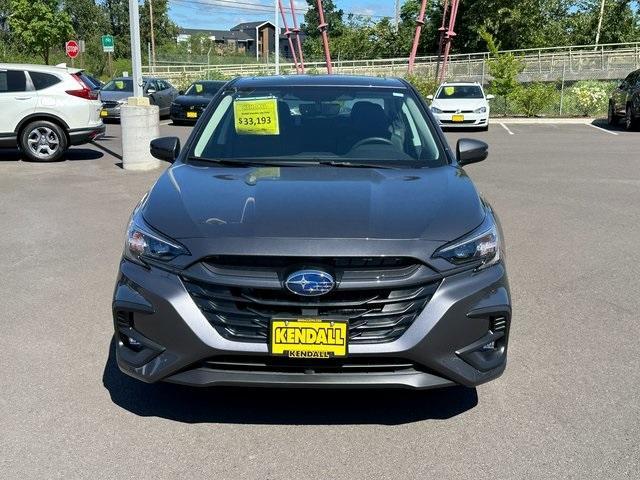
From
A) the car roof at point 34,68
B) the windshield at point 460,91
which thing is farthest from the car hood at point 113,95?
the windshield at point 460,91

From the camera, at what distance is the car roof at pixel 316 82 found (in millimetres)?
5035

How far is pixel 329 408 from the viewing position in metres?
3.67

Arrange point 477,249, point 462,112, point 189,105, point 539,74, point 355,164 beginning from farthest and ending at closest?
point 539,74, point 189,105, point 462,112, point 355,164, point 477,249

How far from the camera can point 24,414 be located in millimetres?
3600

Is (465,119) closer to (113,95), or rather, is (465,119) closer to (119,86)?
(113,95)

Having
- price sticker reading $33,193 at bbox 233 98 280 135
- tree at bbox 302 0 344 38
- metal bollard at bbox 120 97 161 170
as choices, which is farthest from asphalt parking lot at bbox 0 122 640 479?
tree at bbox 302 0 344 38

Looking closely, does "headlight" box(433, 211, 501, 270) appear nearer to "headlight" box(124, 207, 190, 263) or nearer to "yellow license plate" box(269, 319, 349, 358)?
"yellow license plate" box(269, 319, 349, 358)

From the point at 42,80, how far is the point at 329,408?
11295 millimetres

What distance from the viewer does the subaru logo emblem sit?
122 inches

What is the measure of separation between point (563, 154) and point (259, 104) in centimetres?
1215

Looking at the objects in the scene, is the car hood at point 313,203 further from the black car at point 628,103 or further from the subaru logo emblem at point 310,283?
the black car at point 628,103

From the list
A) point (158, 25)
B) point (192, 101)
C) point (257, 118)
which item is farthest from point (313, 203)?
point (158, 25)

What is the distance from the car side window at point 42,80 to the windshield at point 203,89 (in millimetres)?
9765

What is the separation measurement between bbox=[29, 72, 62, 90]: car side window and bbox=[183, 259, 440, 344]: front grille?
11239 millimetres
